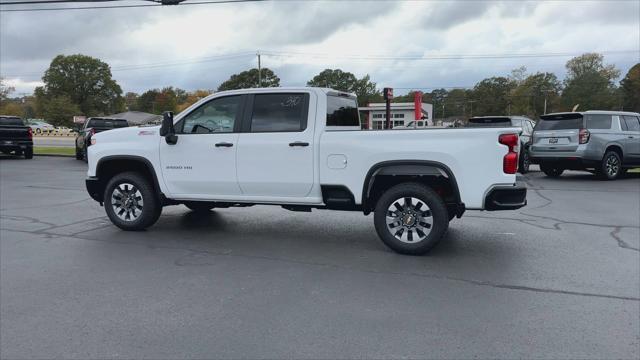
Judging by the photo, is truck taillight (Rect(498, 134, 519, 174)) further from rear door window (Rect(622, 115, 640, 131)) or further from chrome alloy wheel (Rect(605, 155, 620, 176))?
rear door window (Rect(622, 115, 640, 131))

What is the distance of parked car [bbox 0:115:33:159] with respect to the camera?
72.3ft

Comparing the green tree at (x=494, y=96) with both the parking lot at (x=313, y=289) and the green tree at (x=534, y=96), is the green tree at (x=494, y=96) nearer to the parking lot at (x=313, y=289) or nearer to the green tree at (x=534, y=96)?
the green tree at (x=534, y=96)

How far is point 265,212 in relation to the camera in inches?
346

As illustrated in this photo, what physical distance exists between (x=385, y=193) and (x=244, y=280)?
206cm

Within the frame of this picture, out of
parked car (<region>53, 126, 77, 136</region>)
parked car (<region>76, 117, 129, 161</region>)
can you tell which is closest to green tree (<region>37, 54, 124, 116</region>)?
parked car (<region>53, 126, 77, 136</region>)

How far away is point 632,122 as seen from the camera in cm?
1428

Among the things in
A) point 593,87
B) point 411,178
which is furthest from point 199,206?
point 593,87

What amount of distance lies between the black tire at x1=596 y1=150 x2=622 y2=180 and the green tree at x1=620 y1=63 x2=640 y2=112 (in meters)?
85.3

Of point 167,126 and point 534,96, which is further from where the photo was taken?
point 534,96

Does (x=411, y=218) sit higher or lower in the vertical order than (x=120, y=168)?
lower

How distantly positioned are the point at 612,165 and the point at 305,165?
11266 millimetres

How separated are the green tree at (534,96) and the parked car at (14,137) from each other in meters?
85.9

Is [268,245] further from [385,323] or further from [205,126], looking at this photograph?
[385,323]

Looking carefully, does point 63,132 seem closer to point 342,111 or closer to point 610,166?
point 610,166
